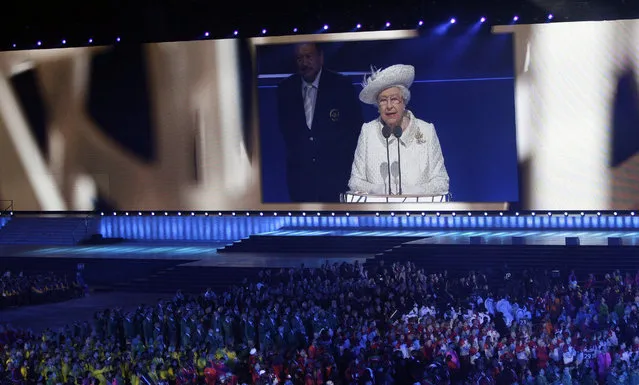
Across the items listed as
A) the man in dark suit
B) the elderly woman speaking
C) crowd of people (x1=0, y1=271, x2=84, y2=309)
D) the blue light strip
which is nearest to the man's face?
the man in dark suit

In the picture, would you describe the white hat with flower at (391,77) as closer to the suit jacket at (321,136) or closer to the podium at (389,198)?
the suit jacket at (321,136)

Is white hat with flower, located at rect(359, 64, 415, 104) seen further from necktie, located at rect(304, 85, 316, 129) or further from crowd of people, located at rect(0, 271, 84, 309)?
crowd of people, located at rect(0, 271, 84, 309)

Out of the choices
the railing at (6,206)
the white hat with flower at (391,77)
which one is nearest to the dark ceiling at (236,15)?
the white hat with flower at (391,77)

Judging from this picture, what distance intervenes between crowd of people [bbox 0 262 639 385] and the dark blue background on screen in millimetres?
6685

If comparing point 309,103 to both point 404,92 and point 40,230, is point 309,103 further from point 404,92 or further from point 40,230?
point 40,230

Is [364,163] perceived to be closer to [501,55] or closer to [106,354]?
[501,55]

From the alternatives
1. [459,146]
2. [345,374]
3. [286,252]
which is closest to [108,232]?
[286,252]

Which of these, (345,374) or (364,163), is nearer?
(345,374)

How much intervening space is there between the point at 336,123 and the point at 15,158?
463 inches

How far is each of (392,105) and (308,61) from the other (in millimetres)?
3000

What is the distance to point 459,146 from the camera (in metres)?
33.8

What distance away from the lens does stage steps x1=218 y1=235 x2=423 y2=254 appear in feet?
111

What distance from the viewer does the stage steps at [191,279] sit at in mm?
31641

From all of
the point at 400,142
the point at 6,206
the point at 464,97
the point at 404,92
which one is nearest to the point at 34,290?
the point at 6,206
